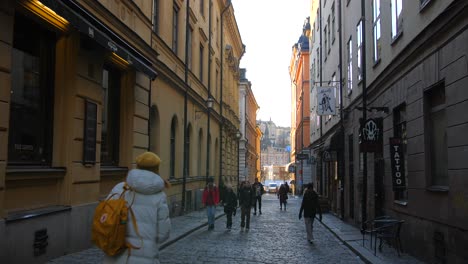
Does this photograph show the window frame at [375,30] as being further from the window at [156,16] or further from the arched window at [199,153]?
the arched window at [199,153]

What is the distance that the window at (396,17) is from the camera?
12.8 meters

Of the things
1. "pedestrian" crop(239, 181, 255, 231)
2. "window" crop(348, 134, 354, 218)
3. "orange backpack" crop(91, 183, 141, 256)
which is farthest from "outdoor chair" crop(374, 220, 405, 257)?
"orange backpack" crop(91, 183, 141, 256)

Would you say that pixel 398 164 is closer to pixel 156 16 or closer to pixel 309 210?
pixel 309 210

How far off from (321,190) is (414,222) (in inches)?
867

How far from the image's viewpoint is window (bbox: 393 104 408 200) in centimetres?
1264

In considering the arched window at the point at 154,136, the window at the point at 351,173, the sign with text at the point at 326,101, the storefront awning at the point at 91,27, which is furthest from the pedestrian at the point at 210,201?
the sign with text at the point at 326,101

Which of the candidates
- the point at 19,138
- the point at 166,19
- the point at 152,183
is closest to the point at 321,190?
the point at 166,19

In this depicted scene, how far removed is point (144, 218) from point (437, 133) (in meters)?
7.80

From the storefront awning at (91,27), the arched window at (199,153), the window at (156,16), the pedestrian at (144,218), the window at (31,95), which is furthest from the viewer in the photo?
the arched window at (199,153)

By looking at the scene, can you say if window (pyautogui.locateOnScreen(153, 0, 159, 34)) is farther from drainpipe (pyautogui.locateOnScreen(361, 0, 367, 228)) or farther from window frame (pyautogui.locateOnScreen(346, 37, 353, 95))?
window frame (pyautogui.locateOnScreen(346, 37, 353, 95))

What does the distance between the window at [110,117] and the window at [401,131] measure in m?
7.24

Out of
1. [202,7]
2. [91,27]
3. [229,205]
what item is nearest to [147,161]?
[91,27]

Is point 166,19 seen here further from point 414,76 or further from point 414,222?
point 414,222

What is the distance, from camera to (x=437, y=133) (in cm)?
1045
